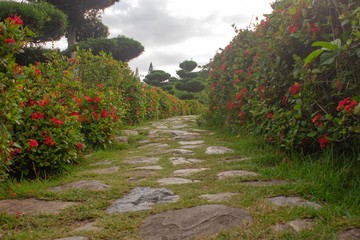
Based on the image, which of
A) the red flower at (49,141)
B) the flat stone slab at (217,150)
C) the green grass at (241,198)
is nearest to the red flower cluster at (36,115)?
the red flower at (49,141)

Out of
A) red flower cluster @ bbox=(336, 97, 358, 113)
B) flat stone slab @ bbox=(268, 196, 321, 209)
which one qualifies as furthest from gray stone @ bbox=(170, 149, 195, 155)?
red flower cluster @ bbox=(336, 97, 358, 113)

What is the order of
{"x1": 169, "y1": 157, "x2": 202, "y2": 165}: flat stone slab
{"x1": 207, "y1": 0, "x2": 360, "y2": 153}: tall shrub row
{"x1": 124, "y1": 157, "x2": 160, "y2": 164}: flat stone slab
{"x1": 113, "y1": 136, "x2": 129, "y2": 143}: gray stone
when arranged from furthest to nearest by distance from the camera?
{"x1": 113, "y1": 136, "x2": 129, "y2": 143}: gray stone
{"x1": 124, "y1": 157, "x2": 160, "y2": 164}: flat stone slab
{"x1": 169, "y1": 157, "x2": 202, "y2": 165}: flat stone slab
{"x1": 207, "y1": 0, "x2": 360, "y2": 153}: tall shrub row

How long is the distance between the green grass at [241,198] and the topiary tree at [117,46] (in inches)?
376

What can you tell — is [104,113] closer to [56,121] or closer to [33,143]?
[56,121]

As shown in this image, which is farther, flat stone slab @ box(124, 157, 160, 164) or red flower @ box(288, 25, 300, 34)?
flat stone slab @ box(124, 157, 160, 164)

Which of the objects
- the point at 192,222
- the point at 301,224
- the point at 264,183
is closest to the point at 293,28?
the point at 264,183

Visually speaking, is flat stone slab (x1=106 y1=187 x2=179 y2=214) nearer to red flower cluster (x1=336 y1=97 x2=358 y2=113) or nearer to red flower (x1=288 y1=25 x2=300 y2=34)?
red flower cluster (x1=336 y1=97 x2=358 y2=113)

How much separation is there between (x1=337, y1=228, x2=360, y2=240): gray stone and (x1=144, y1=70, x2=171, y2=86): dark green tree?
81.8ft

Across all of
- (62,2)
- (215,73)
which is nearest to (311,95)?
(215,73)

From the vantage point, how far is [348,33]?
195 centimetres

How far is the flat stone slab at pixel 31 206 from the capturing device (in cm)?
212

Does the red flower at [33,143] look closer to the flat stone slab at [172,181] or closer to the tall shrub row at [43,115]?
the tall shrub row at [43,115]

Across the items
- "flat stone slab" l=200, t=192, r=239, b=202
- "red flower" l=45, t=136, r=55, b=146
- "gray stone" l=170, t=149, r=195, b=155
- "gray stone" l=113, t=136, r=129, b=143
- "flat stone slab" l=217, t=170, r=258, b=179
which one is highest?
"red flower" l=45, t=136, r=55, b=146

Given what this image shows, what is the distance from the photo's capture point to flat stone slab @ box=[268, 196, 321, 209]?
183cm
